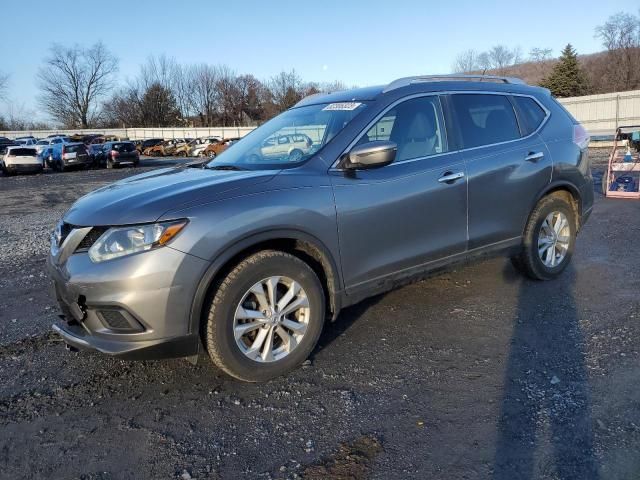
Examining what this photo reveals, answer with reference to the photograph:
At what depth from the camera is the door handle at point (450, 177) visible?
3845mm

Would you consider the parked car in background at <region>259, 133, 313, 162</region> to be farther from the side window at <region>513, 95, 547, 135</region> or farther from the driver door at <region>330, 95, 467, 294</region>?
the side window at <region>513, 95, 547, 135</region>

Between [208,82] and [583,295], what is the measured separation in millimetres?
85862

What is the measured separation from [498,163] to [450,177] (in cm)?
62

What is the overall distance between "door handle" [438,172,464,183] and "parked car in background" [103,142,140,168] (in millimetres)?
27961

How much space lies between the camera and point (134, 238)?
Answer: 2.80 m

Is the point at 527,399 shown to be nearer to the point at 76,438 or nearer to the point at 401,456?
the point at 401,456

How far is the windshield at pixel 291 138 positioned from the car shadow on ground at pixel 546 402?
2003 mm

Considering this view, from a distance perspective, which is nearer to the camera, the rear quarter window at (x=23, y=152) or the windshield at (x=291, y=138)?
the windshield at (x=291, y=138)

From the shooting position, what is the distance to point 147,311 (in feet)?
9.11

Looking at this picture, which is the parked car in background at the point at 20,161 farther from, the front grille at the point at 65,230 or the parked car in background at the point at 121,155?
the front grille at the point at 65,230

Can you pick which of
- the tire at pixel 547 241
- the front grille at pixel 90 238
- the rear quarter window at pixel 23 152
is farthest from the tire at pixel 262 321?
the rear quarter window at pixel 23 152

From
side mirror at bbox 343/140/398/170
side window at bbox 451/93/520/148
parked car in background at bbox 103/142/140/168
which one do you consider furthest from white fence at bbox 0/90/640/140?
side mirror at bbox 343/140/398/170

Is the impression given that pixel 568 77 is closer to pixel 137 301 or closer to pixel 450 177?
pixel 450 177

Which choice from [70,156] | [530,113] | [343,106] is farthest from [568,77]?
[343,106]
